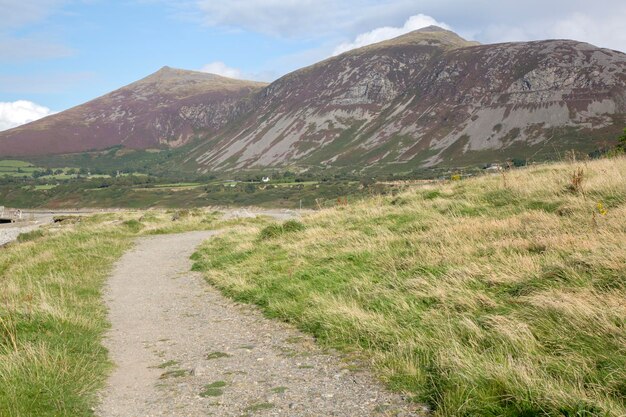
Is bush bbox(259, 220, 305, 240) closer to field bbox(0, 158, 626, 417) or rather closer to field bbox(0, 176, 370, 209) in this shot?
field bbox(0, 158, 626, 417)

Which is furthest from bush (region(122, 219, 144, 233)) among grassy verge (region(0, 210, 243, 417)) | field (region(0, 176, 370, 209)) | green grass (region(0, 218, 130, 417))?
field (region(0, 176, 370, 209))

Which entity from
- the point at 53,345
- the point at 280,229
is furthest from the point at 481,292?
the point at 280,229

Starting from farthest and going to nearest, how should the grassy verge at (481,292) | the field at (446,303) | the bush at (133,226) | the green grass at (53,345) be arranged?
1. the bush at (133,226)
2. the green grass at (53,345)
3. the field at (446,303)
4. the grassy verge at (481,292)

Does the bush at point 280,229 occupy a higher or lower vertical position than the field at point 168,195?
higher

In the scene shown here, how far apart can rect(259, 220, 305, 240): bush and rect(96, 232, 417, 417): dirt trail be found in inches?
307

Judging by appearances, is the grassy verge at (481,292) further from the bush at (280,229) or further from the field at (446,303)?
the bush at (280,229)

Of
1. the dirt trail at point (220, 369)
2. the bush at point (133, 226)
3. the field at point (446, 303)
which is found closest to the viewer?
the field at point (446, 303)

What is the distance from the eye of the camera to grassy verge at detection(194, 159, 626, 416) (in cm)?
558

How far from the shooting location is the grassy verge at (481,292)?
5576 mm

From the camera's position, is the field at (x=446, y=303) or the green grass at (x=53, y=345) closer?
the field at (x=446, y=303)

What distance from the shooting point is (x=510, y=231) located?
39.4 feet

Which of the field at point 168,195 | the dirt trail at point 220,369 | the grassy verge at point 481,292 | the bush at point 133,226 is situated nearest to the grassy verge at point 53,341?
the dirt trail at point 220,369

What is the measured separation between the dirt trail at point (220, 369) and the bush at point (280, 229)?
7.80 meters

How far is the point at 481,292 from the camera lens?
28.3ft
